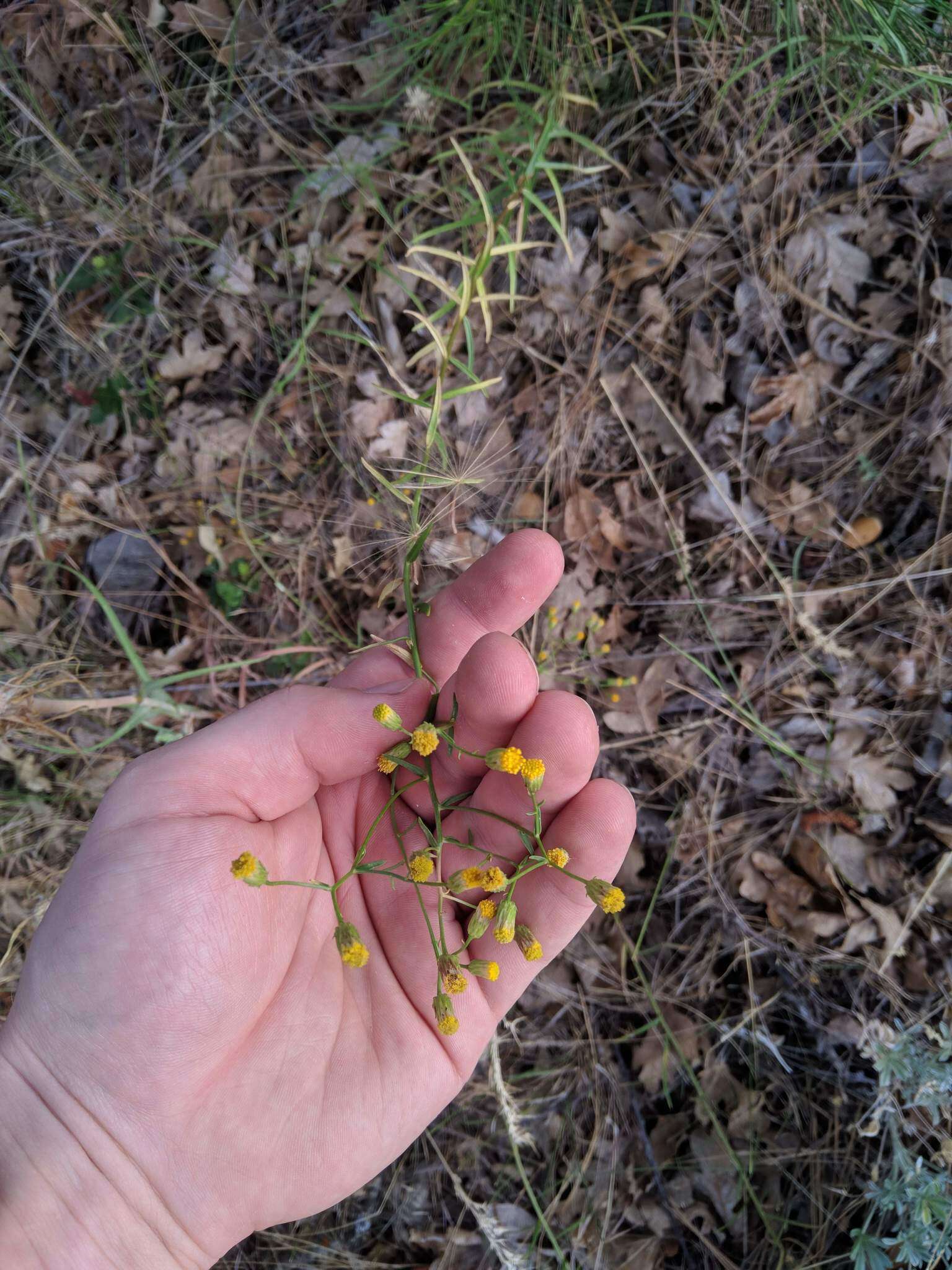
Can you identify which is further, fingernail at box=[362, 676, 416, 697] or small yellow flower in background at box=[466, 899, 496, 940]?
fingernail at box=[362, 676, 416, 697]

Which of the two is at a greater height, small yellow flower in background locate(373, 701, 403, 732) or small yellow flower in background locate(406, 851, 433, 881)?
small yellow flower in background locate(373, 701, 403, 732)

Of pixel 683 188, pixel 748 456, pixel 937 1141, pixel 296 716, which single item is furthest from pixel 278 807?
pixel 683 188

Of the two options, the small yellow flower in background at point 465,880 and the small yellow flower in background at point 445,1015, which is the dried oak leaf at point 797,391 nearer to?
the small yellow flower in background at point 465,880

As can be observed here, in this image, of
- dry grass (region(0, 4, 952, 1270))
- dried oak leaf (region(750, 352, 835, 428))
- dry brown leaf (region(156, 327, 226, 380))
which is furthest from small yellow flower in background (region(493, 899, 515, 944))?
dry brown leaf (region(156, 327, 226, 380))

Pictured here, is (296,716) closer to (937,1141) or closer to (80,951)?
(80,951)

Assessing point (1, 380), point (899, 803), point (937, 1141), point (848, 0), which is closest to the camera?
point (848, 0)

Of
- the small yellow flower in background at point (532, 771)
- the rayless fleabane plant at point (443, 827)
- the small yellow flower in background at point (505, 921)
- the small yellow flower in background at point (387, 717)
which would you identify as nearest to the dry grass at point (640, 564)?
the rayless fleabane plant at point (443, 827)

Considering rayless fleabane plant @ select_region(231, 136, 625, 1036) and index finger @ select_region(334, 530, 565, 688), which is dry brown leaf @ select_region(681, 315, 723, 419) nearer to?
rayless fleabane plant @ select_region(231, 136, 625, 1036)
